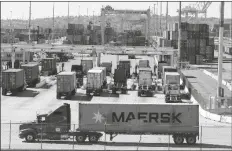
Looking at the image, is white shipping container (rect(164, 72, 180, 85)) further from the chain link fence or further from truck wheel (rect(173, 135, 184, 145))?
truck wheel (rect(173, 135, 184, 145))

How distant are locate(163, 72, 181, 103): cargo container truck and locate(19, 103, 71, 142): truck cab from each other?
58.4ft

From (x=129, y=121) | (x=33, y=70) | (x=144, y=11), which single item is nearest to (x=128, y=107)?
(x=129, y=121)

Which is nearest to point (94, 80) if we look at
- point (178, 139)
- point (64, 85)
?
point (64, 85)

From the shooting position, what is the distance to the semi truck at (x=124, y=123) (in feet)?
72.7

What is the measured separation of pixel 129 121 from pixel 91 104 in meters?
2.19

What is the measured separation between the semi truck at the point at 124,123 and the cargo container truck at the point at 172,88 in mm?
16425

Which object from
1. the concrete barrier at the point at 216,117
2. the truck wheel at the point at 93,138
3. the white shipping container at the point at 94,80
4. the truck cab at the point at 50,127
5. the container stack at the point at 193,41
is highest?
the container stack at the point at 193,41

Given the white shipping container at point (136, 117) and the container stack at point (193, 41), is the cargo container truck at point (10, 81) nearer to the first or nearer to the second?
the white shipping container at point (136, 117)

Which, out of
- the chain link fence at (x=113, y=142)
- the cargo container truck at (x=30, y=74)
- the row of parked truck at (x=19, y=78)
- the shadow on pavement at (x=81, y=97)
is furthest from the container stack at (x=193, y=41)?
the chain link fence at (x=113, y=142)

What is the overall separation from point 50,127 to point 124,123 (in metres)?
3.89

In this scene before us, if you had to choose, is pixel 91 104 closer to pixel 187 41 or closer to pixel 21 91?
pixel 21 91

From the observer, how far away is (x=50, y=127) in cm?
2233

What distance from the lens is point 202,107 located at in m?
33.8

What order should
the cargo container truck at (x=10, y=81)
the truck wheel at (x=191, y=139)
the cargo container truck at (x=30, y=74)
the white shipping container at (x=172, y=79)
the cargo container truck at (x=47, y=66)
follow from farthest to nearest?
the cargo container truck at (x=47, y=66)
the cargo container truck at (x=30, y=74)
the cargo container truck at (x=10, y=81)
the white shipping container at (x=172, y=79)
the truck wheel at (x=191, y=139)
